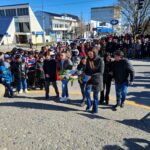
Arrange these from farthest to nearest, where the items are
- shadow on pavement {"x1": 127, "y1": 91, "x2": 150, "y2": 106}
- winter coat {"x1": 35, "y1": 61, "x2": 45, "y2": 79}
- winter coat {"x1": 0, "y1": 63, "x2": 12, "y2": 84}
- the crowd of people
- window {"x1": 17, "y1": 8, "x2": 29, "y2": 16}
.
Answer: window {"x1": 17, "y1": 8, "x2": 29, "y2": 16}, winter coat {"x1": 35, "y1": 61, "x2": 45, "y2": 79}, winter coat {"x1": 0, "y1": 63, "x2": 12, "y2": 84}, shadow on pavement {"x1": 127, "y1": 91, "x2": 150, "y2": 106}, the crowd of people

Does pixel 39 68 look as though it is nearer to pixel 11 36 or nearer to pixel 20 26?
pixel 11 36

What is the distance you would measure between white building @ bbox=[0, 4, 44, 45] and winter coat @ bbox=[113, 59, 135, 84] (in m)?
68.8

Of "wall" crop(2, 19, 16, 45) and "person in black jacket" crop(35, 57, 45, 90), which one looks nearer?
"person in black jacket" crop(35, 57, 45, 90)

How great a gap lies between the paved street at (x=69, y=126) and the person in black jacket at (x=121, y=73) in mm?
539

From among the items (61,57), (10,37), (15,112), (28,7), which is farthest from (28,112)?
(28,7)

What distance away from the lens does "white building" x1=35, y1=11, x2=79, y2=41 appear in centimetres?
10011

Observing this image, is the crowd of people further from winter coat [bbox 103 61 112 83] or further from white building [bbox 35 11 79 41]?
white building [bbox 35 11 79 41]

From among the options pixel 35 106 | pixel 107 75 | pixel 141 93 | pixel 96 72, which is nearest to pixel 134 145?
pixel 96 72

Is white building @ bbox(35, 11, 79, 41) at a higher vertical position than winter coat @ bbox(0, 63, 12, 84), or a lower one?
higher

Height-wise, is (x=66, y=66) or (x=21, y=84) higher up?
(x=66, y=66)

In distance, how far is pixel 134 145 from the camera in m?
6.01

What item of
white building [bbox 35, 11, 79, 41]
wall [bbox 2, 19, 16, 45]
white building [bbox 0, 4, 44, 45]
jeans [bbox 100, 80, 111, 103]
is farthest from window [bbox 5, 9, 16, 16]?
jeans [bbox 100, 80, 111, 103]

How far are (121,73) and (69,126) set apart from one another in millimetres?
2465

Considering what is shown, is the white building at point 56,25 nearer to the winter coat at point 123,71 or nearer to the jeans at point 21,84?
the jeans at point 21,84
